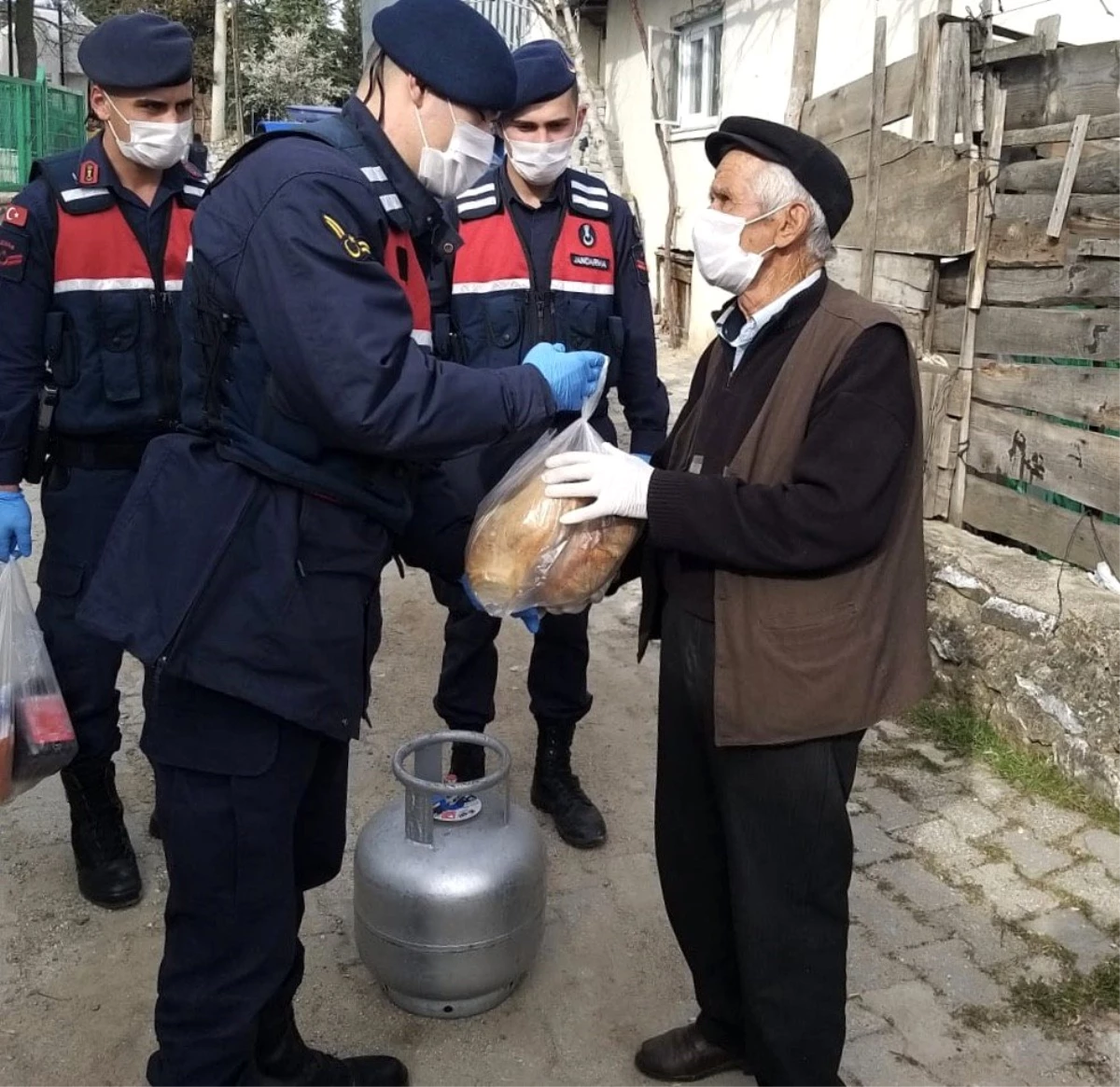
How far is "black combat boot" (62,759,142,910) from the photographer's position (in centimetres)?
312

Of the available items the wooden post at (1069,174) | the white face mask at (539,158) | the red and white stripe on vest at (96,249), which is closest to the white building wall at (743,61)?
the white face mask at (539,158)

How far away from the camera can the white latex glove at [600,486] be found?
2.07 m

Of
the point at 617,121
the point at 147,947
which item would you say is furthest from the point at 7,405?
the point at 617,121

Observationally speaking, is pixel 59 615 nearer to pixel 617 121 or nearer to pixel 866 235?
pixel 866 235

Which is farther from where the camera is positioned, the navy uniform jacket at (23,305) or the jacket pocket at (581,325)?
the jacket pocket at (581,325)

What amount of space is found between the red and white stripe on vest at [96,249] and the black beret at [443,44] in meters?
1.21

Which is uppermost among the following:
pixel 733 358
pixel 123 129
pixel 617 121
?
pixel 617 121

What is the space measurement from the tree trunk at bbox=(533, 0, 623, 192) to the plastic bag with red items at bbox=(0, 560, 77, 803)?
921cm

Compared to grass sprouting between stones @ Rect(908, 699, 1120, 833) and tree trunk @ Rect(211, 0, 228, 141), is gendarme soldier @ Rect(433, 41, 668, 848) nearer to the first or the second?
grass sprouting between stones @ Rect(908, 699, 1120, 833)

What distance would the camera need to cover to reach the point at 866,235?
4770 mm

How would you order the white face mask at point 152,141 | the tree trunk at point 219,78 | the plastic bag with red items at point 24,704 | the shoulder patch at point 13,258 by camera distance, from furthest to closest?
the tree trunk at point 219,78 → the white face mask at point 152,141 → the shoulder patch at point 13,258 → the plastic bag with red items at point 24,704

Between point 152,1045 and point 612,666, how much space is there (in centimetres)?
256

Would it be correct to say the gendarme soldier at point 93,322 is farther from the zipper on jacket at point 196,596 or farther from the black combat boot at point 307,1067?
the zipper on jacket at point 196,596

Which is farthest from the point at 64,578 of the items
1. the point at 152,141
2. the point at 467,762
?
the point at 467,762
